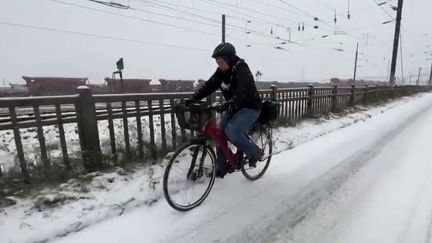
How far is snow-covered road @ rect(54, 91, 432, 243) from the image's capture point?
2.85 metres

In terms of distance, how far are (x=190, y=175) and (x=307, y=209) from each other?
1.44 meters

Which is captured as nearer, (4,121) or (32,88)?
(4,121)

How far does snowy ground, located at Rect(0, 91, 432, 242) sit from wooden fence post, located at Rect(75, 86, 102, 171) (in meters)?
0.27

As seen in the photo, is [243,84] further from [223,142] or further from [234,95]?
[223,142]

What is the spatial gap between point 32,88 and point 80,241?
908 inches

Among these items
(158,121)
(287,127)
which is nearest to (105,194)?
(158,121)

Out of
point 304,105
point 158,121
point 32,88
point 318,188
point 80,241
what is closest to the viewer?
point 80,241

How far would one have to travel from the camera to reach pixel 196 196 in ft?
11.7

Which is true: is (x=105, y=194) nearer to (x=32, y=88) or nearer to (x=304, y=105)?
(x=304, y=105)

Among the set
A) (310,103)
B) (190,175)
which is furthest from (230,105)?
(310,103)

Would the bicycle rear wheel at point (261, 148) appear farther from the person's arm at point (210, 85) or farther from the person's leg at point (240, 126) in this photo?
the person's arm at point (210, 85)

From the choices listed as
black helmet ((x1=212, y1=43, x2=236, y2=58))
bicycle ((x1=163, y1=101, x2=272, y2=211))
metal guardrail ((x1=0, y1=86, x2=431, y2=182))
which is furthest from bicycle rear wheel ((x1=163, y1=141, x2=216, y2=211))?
metal guardrail ((x1=0, y1=86, x2=431, y2=182))

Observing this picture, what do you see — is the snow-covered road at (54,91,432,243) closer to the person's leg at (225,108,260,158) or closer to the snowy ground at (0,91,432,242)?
the snowy ground at (0,91,432,242)

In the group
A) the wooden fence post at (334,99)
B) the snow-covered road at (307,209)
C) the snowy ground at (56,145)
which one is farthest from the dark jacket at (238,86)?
the wooden fence post at (334,99)
